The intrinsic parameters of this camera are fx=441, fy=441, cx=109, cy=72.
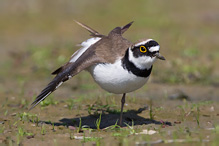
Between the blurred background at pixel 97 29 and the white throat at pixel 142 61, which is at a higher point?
the blurred background at pixel 97 29

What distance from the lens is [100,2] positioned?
1587 cm

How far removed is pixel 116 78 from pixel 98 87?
3.77 m

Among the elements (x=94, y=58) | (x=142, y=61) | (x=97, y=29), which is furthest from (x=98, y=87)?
(x=97, y=29)

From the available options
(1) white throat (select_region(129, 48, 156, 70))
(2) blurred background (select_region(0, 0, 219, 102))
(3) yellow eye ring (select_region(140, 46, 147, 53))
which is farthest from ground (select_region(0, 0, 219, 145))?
(3) yellow eye ring (select_region(140, 46, 147, 53))

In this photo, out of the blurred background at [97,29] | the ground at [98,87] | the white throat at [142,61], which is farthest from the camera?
the blurred background at [97,29]

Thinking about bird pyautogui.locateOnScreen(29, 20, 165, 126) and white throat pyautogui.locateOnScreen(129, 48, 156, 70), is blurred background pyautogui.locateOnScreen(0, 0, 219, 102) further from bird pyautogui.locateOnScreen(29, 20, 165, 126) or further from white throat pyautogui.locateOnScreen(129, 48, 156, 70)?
white throat pyautogui.locateOnScreen(129, 48, 156, 70)

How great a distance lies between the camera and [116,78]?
19.5 ft

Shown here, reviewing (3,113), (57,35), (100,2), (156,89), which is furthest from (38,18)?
(3,113)

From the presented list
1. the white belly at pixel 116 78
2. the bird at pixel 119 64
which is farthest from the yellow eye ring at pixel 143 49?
the white belly at pixel 116 78

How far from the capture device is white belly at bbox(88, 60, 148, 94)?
5.91m

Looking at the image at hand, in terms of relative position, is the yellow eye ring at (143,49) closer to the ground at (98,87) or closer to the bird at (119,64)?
the bird at (119,64)

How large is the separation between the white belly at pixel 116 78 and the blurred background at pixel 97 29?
8.39ft

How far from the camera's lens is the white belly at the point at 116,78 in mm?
5906

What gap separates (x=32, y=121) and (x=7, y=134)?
592 millimetres
